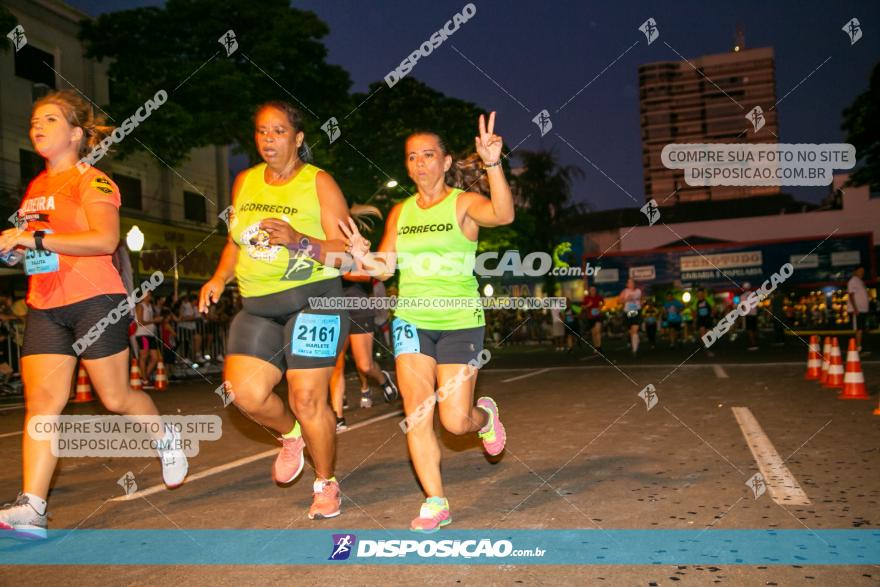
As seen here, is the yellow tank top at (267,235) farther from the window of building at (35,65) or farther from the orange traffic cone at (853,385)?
the window of building at (35,65)

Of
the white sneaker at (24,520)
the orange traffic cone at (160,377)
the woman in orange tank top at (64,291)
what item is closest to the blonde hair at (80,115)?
the woman in orange tank top at (64,291)

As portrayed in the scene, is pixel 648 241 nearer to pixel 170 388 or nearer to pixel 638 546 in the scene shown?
pixel 170 388

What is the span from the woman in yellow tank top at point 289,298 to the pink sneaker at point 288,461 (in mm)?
244

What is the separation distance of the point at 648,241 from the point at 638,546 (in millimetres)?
71257

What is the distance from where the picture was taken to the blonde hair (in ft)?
14.5

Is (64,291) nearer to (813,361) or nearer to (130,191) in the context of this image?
(813,361)

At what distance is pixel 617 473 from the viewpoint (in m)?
5.27

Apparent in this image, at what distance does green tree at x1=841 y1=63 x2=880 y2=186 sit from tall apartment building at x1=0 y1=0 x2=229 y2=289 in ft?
77.6

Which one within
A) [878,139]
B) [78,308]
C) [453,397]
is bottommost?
[453,397]

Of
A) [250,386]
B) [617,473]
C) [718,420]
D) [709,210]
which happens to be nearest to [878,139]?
[718,420]

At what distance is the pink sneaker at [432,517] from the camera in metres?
3.94

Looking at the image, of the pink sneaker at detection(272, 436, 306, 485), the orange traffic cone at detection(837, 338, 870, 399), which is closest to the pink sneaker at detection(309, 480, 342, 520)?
the pink sneaker at detection(272, 436, 306, 485)

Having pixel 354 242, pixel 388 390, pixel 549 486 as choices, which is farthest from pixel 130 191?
pixel 549 486

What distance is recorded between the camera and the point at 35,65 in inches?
1030
